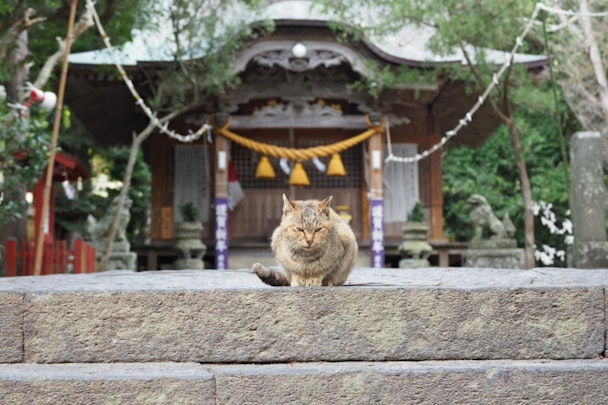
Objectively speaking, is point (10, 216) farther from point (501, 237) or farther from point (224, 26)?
point (501, 237)

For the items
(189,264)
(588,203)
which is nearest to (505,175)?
(189,264)

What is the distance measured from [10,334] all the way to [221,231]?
10704 millimetres

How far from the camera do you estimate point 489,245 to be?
15227mm

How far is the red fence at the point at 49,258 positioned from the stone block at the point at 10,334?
6.34m

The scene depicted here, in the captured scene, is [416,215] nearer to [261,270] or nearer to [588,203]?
[588,203]

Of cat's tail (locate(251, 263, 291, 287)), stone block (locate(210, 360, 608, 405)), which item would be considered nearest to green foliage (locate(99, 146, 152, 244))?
cat's tail (locate(251, 263, 291, 287))

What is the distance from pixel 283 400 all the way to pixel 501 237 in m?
12.5

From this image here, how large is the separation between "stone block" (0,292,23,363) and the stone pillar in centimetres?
876

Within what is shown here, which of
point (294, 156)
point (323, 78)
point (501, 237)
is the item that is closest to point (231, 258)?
point (294, 156)

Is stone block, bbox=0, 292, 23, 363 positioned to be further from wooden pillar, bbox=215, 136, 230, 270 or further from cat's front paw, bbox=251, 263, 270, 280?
wooden pillar, bbox=215, 136, 230, 270

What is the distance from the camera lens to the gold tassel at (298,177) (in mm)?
15164

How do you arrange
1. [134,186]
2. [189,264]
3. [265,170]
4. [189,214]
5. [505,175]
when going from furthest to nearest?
[505,175]
[134,186]
[265,170]
[189,214]
[189,264]

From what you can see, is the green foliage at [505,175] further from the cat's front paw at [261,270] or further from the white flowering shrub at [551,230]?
the cat's front paw at [261,270]

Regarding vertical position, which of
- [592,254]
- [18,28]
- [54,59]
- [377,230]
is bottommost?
[592,254]
